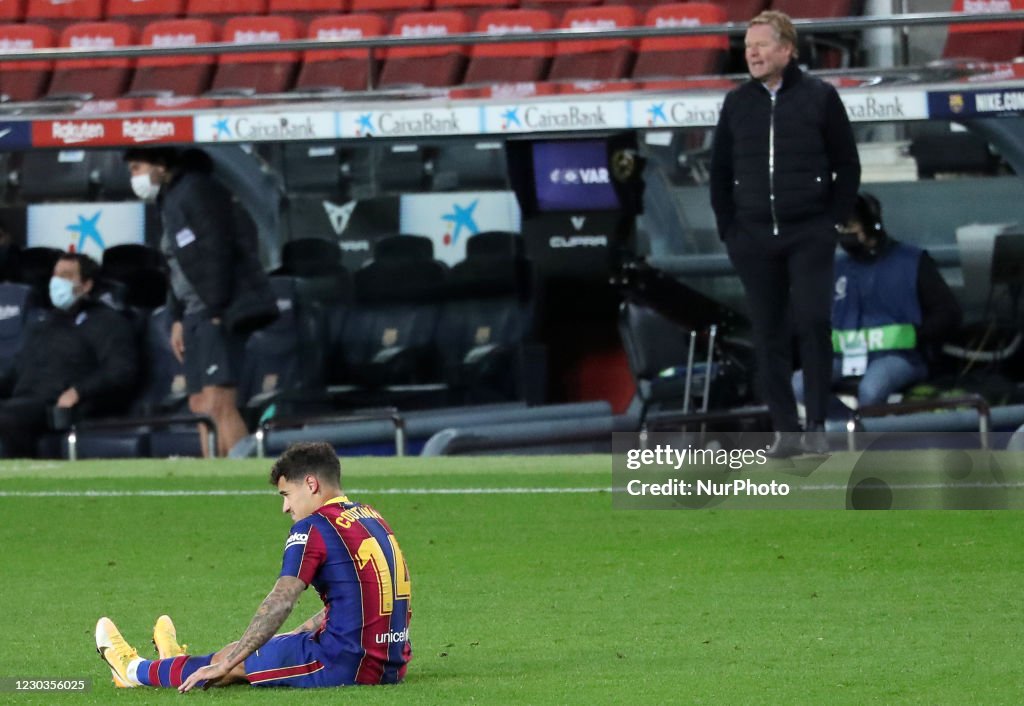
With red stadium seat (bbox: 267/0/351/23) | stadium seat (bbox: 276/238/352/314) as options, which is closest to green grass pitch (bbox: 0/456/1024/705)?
stadium seat (bbox: 276/238/352/314)

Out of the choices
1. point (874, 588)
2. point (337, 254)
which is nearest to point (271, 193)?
point (337, 254)

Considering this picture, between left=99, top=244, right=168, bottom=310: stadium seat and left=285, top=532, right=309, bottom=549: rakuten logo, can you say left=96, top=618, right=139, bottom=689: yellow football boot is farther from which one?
left=99, top=244, right=168, bottom=310: stadium seat

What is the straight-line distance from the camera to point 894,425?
11.4m

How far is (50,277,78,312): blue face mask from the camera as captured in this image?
13.2 metres

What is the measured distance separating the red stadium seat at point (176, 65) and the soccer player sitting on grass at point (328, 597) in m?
12.0

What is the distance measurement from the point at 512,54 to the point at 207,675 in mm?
11707

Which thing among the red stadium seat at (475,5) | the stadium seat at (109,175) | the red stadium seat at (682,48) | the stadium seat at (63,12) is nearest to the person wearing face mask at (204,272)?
the stadium seat at (109,175)

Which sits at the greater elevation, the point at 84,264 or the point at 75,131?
the point at 75,131

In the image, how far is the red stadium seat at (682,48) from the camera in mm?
14852

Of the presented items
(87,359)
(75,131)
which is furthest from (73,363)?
(75,131)

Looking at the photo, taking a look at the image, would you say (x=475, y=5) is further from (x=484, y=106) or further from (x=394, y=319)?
(x=484, y=106)

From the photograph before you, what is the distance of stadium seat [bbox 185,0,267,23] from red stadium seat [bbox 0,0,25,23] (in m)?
1.87

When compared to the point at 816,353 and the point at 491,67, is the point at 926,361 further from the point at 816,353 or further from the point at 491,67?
the point at 491,67

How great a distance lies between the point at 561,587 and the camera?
766cm
